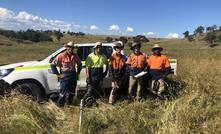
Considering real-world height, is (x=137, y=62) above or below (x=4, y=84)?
above

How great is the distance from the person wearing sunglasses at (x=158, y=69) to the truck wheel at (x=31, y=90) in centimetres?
295

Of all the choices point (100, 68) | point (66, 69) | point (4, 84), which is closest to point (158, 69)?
point (100, 68)

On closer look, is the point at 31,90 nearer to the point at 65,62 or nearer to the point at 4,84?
the point at 4,84

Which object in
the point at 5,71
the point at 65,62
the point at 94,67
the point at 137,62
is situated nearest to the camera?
the point at 65,62

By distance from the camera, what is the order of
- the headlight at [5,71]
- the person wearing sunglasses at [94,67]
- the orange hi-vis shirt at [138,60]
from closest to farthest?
1. the person wearing sunglasses at [94,67]
2. the headlight at [5,71]
3. the orange hi-vis shirt at [138,60]

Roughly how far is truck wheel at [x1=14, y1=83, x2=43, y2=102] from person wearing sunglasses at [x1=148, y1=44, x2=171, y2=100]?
2946 mm

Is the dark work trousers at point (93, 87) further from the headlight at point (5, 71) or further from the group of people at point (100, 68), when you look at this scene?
the headlight at point (5, 71)

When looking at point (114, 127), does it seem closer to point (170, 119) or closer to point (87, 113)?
point (87, 113)

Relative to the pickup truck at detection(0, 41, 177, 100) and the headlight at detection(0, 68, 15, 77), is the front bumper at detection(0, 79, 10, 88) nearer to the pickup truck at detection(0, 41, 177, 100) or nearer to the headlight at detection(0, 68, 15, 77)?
the pickup truck at detection(0, 41, 177, 100)

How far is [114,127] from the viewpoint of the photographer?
8.52ft

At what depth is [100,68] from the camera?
3.46 meters

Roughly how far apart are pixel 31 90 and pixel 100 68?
176cm

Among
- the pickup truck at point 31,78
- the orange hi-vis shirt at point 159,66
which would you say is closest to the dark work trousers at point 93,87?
the pickup truck at point 31,78

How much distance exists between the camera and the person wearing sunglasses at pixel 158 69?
12.0 feet
